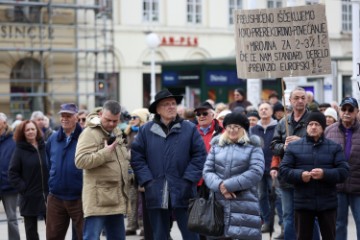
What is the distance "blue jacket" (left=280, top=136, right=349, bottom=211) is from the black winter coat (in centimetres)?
324

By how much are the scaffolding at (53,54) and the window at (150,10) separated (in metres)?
2.45

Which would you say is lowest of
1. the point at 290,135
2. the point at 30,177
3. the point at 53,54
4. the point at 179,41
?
the point at 30,177

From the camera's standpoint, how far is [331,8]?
1741 inches

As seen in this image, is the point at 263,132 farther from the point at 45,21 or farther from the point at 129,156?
the point at 45,21

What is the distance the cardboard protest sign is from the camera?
11109mm

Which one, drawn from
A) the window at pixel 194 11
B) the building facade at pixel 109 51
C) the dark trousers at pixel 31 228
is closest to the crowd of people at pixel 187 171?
the dark trousers at pixel 31 228

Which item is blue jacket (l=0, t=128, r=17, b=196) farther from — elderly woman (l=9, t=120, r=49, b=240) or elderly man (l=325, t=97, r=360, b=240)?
elderly man (l=325, t=97, r=360, b=240)

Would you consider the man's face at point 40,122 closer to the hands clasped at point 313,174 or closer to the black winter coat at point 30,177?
the black winter coat at point 30,177

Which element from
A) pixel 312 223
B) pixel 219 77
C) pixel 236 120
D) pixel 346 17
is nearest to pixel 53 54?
pixel 219 77

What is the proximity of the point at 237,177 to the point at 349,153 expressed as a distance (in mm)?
1933

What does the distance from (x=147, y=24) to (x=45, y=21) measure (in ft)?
19.6

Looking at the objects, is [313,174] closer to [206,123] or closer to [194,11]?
[206,123]

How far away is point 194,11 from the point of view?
136 ft

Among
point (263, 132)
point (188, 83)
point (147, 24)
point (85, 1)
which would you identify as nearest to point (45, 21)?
point (85, 1)
